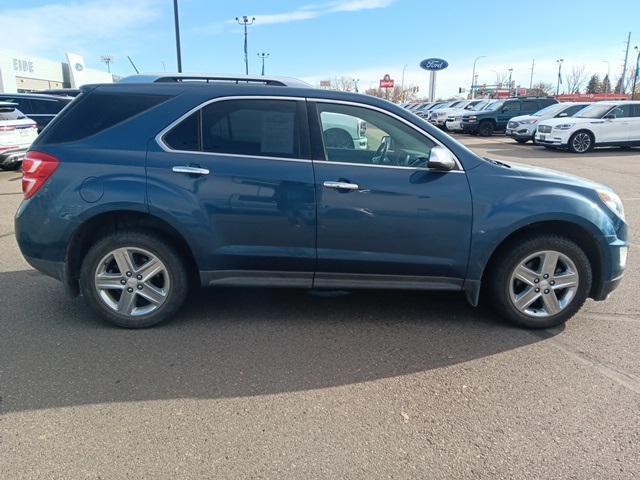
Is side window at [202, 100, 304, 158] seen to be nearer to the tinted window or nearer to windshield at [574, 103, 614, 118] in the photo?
the tinted window

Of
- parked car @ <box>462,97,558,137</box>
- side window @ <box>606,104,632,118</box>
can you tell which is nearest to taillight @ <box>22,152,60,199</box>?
side window @ <box>606,104,632,118</box>

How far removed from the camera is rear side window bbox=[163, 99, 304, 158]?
11.8 ft

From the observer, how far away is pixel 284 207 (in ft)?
11.6

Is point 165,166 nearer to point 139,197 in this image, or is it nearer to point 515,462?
point 139,197

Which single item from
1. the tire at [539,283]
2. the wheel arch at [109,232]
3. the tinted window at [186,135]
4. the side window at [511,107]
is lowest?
the tire at [539,283]

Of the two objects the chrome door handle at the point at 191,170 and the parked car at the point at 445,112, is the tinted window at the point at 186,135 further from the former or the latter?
the parked car at the point at 445,112

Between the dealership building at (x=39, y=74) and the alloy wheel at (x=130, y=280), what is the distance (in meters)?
46.0

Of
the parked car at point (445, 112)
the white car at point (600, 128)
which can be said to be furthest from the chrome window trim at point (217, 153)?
the parked car at point (445, 112)

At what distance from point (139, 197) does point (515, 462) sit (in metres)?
2.91

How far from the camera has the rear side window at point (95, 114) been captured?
3635 millimetres

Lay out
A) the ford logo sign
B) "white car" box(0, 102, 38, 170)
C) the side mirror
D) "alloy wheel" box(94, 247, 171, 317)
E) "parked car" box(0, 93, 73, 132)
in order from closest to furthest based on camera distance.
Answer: the side mirror, "alloy wheel" box(94, 247, 171, 317), "white car" box(0, 102, 38, 170), "parked car" box(0, 93, 73, 132), the ford logo sign

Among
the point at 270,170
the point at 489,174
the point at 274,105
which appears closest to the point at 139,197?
the point at 270,170

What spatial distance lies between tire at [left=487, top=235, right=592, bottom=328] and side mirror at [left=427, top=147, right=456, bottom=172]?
823mm

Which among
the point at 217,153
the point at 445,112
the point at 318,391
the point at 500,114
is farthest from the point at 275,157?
the point at 445,112
